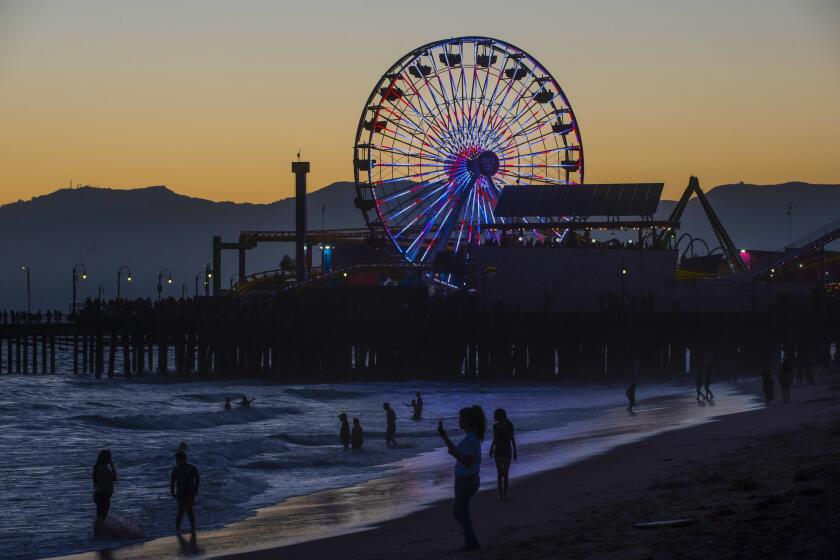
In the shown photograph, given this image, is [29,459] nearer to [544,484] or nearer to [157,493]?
[157,493]

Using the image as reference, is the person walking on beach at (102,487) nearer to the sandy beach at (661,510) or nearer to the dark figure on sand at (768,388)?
the sandy beach at (661,510)

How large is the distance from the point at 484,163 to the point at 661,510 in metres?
58.0

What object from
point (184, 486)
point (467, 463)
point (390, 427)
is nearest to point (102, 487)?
point (184, 486)

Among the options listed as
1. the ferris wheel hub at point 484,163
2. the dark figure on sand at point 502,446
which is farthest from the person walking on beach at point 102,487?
the ferris wheel hub at point 484,163

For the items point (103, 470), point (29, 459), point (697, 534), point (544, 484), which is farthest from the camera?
point (29, 459)

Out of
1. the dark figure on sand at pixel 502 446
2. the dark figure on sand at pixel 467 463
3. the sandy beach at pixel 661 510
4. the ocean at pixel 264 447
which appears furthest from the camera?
the ocean at pixel 264 447

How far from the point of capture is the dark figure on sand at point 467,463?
1335 centimetres

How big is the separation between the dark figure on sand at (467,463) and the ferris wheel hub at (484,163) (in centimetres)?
5866

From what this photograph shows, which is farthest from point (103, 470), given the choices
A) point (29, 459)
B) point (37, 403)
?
point (37, 403)

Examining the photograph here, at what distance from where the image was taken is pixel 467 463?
43.8ft

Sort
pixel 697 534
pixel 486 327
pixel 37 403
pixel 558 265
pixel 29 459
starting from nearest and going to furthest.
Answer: pixel 697 534
pixel 29 459
pixel 37 403
pixel 486 327
pixel 558 265

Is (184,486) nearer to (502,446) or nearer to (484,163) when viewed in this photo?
(502,446)

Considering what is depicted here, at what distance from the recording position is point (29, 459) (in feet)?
105

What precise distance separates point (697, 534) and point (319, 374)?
179 ft
